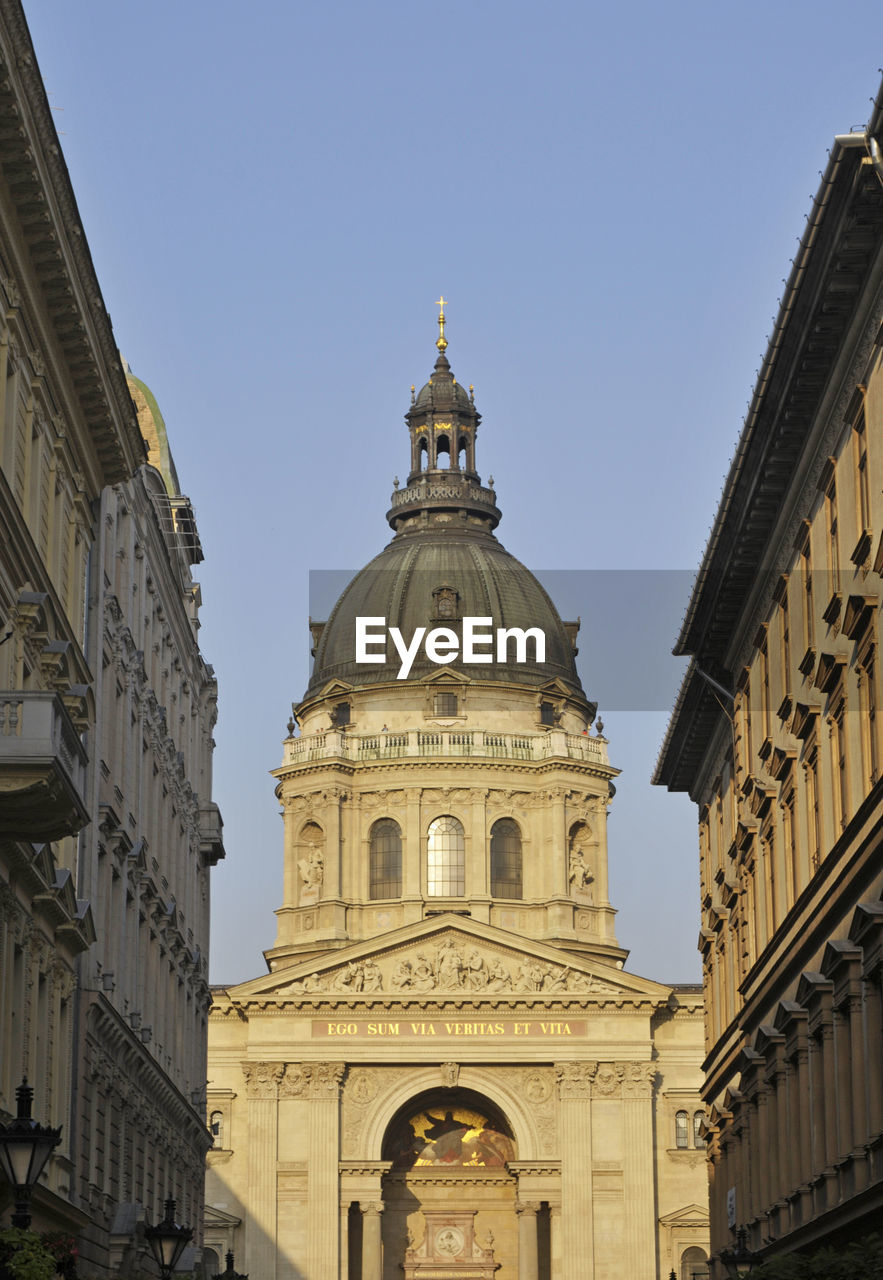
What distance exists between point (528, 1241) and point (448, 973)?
11.3 meters

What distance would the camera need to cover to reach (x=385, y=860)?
10838 centimetres

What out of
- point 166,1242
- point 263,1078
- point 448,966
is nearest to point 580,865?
point 448,966

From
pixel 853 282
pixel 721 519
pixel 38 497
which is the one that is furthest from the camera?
pixel 721 519

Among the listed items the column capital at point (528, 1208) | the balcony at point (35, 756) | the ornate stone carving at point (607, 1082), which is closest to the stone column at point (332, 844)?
the ornate stone carving at point (607, 1082)

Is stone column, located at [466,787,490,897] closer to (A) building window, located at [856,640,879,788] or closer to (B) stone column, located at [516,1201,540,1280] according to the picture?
(B) stone column, located at [516,1201,540,1280]

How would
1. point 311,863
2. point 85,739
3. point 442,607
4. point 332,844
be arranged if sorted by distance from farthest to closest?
point 442,607, point 311,863, point 332,844, point 85,739

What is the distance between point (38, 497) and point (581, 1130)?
2654 inches

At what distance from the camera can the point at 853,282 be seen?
1128 inches

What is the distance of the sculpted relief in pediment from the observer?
9562 cm

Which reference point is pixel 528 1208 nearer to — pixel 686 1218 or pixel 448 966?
pixel 686 1218

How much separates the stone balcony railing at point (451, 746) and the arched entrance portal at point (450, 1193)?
57.7 feet

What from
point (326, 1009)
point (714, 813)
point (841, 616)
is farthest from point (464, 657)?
point (841, 616)

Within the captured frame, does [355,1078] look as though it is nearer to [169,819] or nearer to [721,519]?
[169,819]

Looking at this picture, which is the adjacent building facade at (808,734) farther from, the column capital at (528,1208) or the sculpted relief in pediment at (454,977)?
the sculpted relief in pediment at (454,977)
